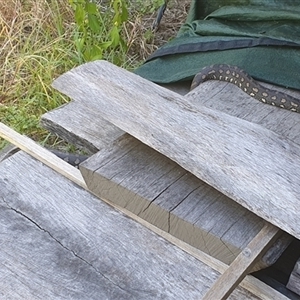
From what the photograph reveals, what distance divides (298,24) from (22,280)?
2.56m

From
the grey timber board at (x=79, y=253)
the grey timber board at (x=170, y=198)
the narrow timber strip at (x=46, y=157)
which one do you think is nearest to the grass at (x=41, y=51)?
the narrow timber strip at (x=46, y=157)

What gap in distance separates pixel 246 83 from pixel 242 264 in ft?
5.27

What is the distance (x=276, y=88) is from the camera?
3.41 meters

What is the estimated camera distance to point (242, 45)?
12.2 feet

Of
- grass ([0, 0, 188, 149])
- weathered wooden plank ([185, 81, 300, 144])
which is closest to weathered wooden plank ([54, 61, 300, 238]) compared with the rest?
weathered wooden plank ([185, 81, 300, 144])

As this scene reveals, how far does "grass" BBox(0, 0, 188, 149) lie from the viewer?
4.65 meters

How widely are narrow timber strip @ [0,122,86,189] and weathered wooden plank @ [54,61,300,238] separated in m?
0.31

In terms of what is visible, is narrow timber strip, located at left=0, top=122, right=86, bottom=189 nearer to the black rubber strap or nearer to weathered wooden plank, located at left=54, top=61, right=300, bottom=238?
weathered wooden plank, located at left=54, top=61, right=300, bottom=238

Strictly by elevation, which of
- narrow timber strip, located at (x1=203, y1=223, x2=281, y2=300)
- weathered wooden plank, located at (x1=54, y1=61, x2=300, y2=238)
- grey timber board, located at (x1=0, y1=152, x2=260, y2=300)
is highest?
weathered wooden plank, located at (x1=54, y1=61, x2=300, y2=238)

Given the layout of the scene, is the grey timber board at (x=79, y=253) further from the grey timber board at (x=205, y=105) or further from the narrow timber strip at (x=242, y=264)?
the grey timber board at (x=205, y=105)

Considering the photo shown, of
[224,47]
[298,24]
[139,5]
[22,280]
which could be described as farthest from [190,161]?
[139,5]

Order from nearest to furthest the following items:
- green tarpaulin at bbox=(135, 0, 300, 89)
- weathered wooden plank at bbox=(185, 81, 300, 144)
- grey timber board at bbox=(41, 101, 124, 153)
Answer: grey timber board at bbox=(41, 101, 124, 153)
weathered wooden plank at bbox=(185, 81, 300, 144)
green tarpaulin at bbox=(135, 0, 300, 89)

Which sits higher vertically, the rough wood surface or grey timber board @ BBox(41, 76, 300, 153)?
grey timber board @ BBox(41, 76, 300, 153)

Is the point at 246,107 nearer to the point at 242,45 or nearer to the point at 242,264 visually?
the point at 242,45
